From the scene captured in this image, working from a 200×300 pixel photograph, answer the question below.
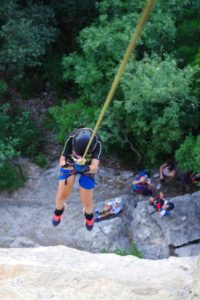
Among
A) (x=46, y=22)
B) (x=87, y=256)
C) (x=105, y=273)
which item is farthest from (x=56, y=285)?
(x=46, y=22)

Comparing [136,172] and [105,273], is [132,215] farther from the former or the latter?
[105,273]

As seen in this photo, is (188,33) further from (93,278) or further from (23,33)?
(93,278)

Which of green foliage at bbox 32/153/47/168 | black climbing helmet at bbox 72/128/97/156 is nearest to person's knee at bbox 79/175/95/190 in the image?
black climbing helmet at bbox 72/128/97/156

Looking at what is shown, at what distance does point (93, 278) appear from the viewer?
600cm

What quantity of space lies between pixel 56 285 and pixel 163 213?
17.3 ft

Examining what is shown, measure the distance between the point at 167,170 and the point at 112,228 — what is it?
196cm

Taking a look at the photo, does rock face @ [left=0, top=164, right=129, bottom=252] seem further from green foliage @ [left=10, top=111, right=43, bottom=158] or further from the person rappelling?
the person rappelling

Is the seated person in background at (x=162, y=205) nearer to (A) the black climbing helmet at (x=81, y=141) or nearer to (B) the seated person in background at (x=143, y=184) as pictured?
(B) the seated person in background at (x=143, y=184)

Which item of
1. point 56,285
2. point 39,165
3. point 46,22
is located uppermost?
point 56,285

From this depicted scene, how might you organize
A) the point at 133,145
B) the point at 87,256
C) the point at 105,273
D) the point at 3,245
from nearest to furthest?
the point at 105,273, the point at 87,256, the point at 3,245, the point at 133,145

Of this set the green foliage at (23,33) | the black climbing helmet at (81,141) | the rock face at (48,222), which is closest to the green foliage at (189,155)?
the rock face at (48,222)

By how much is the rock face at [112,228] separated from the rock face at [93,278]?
9.96ft

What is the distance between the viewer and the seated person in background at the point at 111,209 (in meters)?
11.2

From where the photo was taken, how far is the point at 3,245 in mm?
10688
